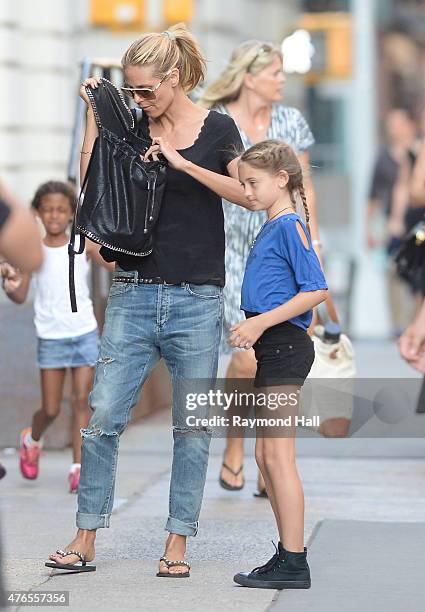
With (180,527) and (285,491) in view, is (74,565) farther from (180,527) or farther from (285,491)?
(285,491)

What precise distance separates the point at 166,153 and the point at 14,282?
1.82 meters

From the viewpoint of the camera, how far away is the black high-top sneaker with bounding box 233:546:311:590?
549 centimetres

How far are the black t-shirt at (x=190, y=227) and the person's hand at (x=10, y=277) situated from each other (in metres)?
1.48

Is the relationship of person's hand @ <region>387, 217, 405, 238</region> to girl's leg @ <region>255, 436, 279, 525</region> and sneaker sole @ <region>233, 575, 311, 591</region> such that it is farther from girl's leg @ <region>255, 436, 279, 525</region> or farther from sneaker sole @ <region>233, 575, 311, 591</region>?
sneaker sole @ <region>233, 575, 311, 591</region>

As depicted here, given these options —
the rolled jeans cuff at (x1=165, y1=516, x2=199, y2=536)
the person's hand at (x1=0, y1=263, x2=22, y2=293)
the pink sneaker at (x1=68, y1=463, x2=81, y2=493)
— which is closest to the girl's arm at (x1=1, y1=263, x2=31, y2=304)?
the person's hand at (x1=0, y1=263, x2=22, y2=293)

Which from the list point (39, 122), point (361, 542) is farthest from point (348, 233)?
point (361, 542)

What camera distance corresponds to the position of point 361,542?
6.28 meters

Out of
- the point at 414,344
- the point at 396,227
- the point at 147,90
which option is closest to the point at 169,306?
the point at 147,90

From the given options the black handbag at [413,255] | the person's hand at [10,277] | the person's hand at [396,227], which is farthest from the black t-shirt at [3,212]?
the person's hand at [396,227]

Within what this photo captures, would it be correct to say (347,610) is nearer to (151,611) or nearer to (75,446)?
(151,611)

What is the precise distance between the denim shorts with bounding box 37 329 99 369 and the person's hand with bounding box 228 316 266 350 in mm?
2181

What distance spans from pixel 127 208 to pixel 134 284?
29 cm

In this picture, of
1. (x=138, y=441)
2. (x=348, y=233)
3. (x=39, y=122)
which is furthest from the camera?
(x=348, y=233)

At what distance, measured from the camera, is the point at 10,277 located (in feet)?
23.5
